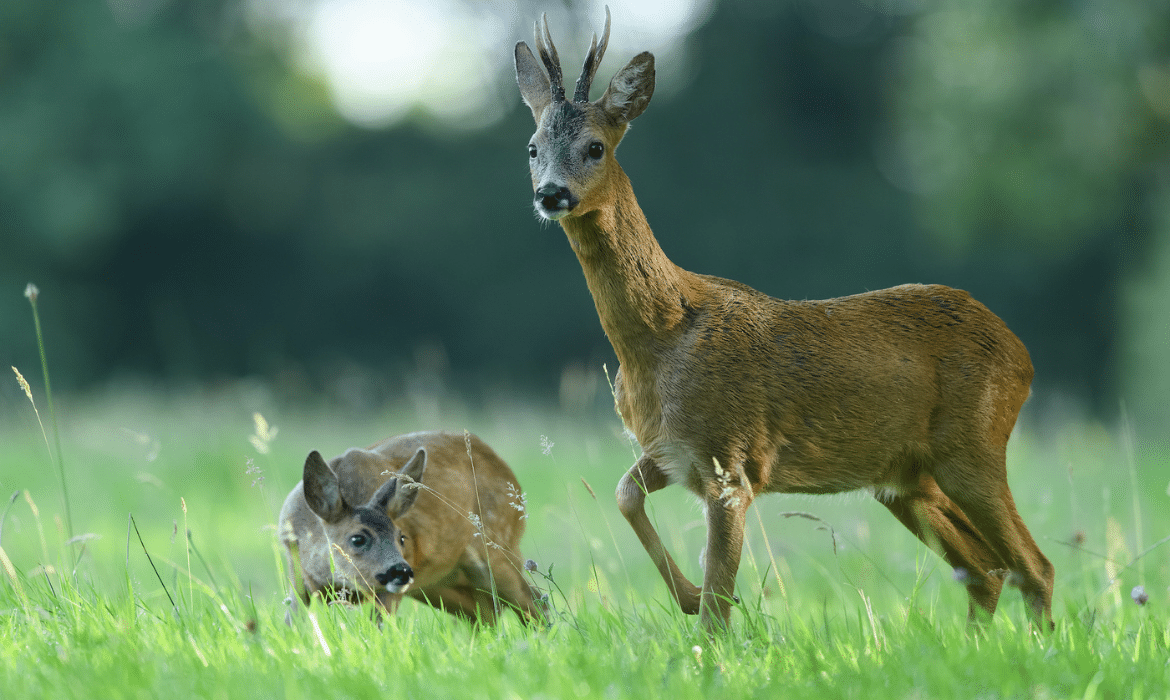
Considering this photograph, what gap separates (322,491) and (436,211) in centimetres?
2247

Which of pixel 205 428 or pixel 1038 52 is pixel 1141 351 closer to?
pixel 1038 52

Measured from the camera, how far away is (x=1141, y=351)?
15.0 m

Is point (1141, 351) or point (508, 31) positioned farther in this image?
point (508, 31)

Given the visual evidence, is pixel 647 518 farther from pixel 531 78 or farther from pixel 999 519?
pixel 531 78

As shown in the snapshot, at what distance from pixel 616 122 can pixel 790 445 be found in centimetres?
138

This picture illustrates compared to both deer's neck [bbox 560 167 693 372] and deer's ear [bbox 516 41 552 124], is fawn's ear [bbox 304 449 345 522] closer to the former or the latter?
deer's neck [bbox 560 167 693 372]

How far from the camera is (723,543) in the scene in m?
3.97

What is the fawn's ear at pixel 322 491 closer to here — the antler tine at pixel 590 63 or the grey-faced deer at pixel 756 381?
the grey-faced deer at pixel 756 381

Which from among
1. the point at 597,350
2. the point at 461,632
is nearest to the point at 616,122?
the point at 461,632

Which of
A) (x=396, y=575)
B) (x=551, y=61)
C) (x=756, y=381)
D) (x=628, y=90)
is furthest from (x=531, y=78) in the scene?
(x=396, y=575)

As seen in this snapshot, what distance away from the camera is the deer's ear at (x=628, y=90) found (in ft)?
13.4

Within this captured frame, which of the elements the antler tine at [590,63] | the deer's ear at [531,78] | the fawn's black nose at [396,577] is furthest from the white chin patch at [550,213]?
the fawn's black nose at [396,577]

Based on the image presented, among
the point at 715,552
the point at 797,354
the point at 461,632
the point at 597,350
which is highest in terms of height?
the point at 797,354

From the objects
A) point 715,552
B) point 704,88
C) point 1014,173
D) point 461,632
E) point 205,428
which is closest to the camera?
point 715,552
